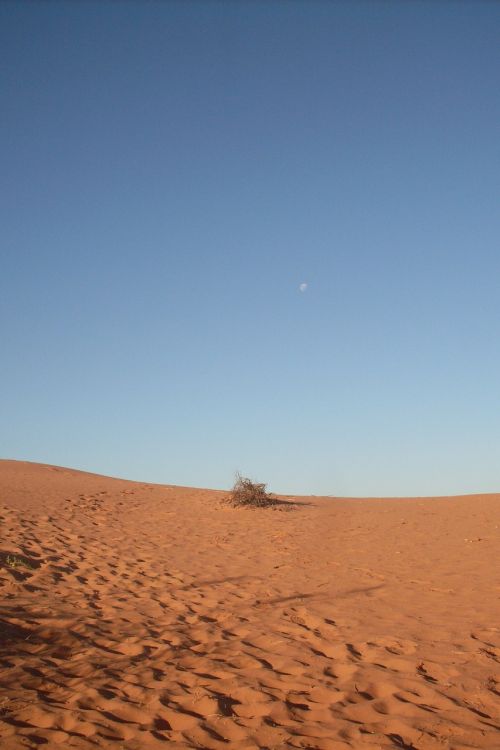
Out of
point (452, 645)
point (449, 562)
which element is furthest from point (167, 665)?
point (449, 562)

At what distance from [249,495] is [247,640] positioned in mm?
13061

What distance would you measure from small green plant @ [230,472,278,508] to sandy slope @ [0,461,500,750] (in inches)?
226

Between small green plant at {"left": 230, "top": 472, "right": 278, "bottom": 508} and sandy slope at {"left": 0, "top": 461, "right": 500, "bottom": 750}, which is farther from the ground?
small green plant at {"left": 230, "top": 472, "right": 278, "bottom": 508}

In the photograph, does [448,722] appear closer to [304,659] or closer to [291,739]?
[291,739]

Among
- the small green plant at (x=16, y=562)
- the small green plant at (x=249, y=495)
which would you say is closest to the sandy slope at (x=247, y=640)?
the small green plant at (x=16, y=562)

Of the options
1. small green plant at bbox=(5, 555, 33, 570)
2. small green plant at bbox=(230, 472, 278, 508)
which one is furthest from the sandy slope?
small green plant at bbox=(230, 472, 278, 508)

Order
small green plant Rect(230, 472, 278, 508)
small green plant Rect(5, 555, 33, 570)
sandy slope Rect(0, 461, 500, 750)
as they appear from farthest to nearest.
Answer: small green plant Rect(230, 472, 278, 508) < small green plant Rect(5, 555, 33, 570) < sandy slope Rect(0, 461, 500, 750)

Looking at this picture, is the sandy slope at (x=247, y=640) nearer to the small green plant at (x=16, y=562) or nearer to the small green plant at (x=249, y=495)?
the small green plant at (x=16, y=562)

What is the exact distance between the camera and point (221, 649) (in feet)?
17.2

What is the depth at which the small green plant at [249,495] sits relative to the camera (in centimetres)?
1848

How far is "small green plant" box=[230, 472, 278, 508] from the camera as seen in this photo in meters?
18.5

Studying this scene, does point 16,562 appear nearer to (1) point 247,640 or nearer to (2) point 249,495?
(1) point 247,640

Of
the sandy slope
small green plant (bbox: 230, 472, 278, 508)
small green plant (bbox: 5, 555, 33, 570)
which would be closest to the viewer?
the sandy slope

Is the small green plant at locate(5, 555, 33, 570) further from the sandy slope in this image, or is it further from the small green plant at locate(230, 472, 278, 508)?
the small green plant at locate(230, 472, 278, 508)
